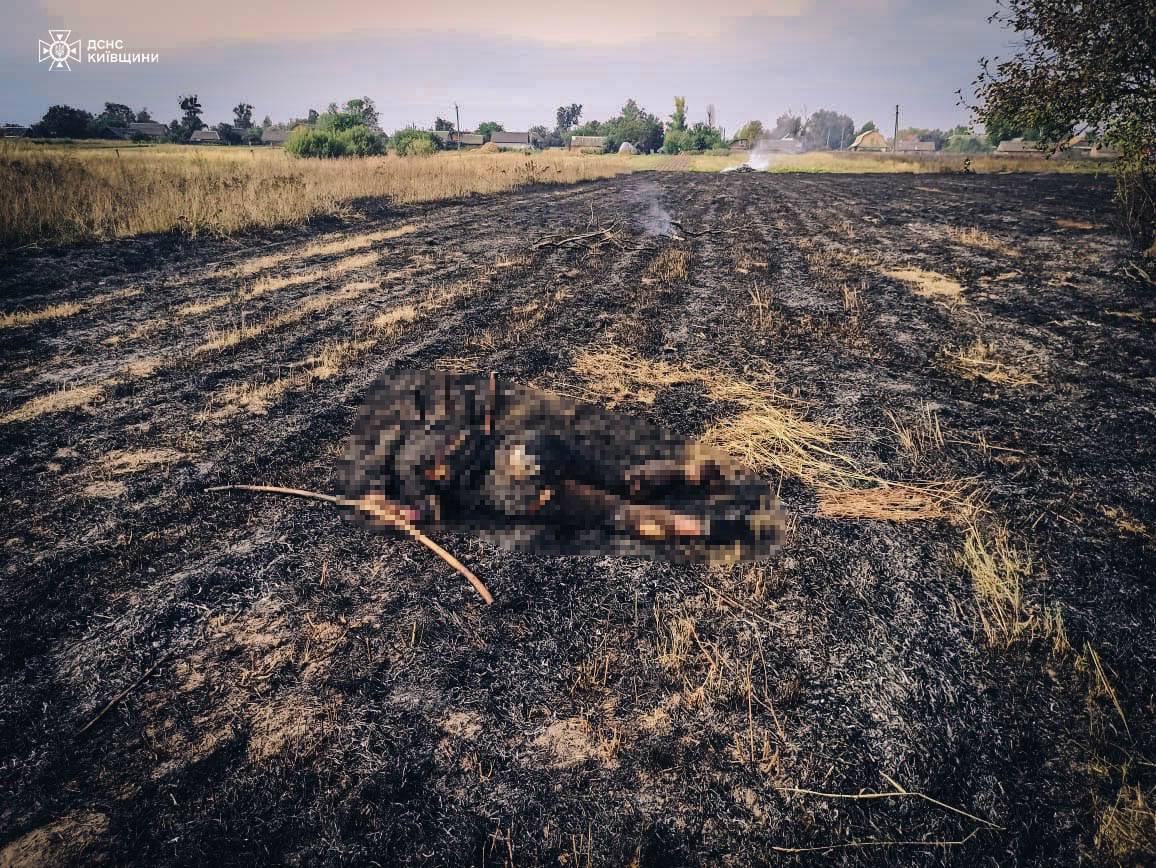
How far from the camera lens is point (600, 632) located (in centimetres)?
246

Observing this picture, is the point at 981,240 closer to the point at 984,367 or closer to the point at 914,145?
the point at 984,367

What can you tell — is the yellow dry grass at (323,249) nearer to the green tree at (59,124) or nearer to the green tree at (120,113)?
the green tree at (59,124)

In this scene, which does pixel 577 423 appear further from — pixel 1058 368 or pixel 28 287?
pixel 28 287

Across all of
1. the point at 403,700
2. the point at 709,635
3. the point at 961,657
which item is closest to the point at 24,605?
the point at 403,700

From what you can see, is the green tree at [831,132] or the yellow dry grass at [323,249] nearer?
the yellow dry grass at [323,249]

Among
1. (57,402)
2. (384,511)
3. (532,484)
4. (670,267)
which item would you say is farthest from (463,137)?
(532,484)

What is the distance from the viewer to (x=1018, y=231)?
11.2m

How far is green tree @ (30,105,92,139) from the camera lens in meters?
43.3

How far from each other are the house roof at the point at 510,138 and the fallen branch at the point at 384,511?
95489 mm

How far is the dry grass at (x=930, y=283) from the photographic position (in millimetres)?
7246

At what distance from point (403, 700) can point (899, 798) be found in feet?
6.07

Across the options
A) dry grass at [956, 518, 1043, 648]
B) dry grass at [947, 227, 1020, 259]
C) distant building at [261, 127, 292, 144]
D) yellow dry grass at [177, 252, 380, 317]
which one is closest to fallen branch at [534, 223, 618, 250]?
yellow dry grass at [177, 252, 380, 317]

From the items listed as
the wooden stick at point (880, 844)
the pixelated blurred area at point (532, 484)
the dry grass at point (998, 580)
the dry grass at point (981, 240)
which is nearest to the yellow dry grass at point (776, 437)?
the dry grass at point (998, 580)

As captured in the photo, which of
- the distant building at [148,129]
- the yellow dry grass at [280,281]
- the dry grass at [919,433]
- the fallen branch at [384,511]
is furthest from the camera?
the distant building at [148,129]
